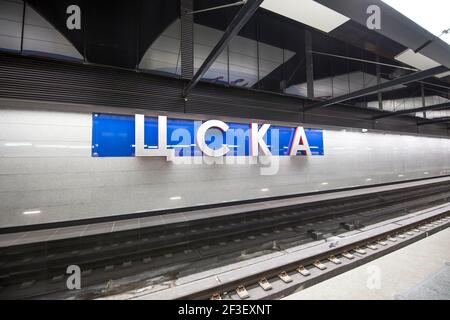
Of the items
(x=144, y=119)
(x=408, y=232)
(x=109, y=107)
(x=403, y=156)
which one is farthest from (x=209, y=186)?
(x=403, y=156)

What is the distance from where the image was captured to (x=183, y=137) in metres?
5.21

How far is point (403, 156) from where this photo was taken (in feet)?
33.6

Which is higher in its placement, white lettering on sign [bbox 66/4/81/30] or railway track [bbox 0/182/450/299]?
white lettering on sign [bbox 66/4/81/30]

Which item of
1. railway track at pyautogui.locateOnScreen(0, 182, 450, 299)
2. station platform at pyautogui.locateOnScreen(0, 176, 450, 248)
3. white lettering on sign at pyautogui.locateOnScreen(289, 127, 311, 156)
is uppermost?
white lettering on sign at pyautogui.locateOnScreen(289, 127, 311, 156)

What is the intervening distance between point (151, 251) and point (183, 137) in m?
3.02

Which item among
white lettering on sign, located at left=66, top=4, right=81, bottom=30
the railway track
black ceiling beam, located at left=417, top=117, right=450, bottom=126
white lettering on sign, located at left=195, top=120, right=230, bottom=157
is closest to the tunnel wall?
white lettering on sign, located at left=195, top=120, right=230, bottom=157

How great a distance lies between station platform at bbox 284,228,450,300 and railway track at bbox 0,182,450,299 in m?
1.40

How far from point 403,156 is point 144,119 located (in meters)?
13.6

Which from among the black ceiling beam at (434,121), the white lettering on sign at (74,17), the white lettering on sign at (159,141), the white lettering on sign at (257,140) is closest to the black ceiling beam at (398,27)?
the white lettering on sign at (257,140)

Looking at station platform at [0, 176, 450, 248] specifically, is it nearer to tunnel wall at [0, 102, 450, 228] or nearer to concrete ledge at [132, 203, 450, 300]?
tunnel wall at [0, 102, 450, 228]

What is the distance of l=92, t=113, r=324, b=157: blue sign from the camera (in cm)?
442

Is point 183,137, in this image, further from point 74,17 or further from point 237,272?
point 237,272

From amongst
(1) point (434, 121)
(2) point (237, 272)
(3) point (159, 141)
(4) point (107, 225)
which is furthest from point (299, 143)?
(1) point (434, 121)

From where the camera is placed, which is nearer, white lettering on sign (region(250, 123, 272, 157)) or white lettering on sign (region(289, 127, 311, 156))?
white lettering on sign (region(250, 123, 272, 157))
